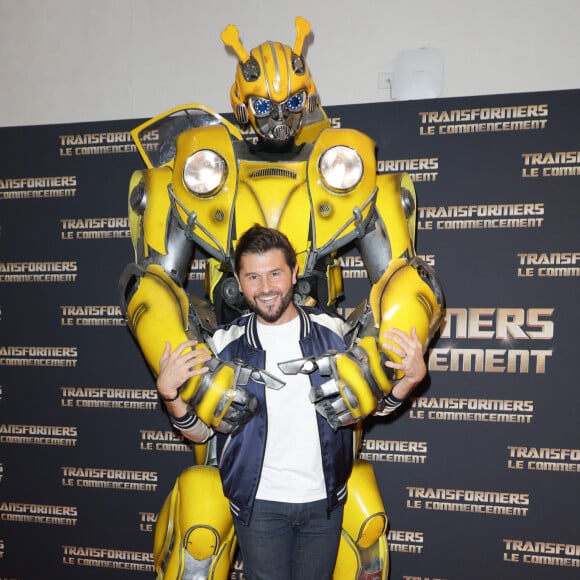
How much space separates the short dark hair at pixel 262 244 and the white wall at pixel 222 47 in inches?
44.7

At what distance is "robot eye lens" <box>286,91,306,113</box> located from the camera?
152 centimetres

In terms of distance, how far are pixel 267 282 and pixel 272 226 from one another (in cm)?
27

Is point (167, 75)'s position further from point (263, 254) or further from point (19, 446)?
point (19, 446)

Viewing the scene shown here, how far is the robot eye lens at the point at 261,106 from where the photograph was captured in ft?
4.96

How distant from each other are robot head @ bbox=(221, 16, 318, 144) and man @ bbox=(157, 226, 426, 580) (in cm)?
39

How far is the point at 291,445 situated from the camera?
1.36 metres

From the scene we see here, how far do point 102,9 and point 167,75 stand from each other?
43 cm

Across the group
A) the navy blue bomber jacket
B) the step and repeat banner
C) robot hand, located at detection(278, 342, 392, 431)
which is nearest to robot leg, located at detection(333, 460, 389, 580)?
the navy blue bomber jacket

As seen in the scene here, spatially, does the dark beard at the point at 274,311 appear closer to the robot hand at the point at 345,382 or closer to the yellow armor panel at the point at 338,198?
the robot hand at the point at 345,382

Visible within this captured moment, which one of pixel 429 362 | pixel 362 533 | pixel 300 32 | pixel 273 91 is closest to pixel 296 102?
pixel 273 91

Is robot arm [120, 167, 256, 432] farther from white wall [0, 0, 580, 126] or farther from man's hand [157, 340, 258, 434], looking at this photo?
white wall [0, 0, 580, 126]

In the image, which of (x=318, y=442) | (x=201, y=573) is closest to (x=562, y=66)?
(x=318, y=442)

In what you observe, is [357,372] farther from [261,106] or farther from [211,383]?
[261,106]

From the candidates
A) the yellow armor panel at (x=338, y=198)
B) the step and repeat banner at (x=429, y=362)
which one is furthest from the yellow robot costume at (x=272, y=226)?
the step and repeat banner at (x=429, y=362)
